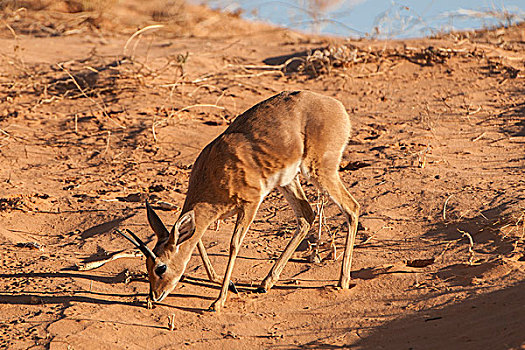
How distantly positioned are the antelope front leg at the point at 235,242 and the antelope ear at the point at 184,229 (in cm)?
46

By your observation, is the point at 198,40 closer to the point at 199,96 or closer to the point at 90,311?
the point at 199,96

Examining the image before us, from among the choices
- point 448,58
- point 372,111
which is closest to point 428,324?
point 372,111

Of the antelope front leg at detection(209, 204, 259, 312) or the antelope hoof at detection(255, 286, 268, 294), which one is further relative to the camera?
the antelope hoof at detection(255, 286, 268, 294)

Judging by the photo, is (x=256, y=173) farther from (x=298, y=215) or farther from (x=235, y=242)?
(x=298, y=215)

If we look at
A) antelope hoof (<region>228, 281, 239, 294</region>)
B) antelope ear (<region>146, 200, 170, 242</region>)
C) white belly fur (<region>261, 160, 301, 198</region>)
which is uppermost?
white belly fur (<region>261, 160, 301, 198</region>)

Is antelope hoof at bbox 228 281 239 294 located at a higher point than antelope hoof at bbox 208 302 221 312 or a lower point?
lower

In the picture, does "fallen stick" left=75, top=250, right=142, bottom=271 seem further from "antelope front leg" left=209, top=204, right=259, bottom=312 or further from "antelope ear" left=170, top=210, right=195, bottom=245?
"antelope front leg" left=209, top=204, right=259, bottom=312

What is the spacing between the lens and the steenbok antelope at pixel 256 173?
19.2 ft

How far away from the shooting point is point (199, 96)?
39.5 ft

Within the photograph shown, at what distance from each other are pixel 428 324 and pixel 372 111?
698cm

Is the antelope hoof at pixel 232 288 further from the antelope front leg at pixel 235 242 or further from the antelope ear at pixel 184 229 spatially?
the antelope ear at pixel 184 229

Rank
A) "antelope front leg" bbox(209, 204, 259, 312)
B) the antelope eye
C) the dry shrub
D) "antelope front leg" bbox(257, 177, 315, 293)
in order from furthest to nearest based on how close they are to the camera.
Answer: the dry shrub < "antelope front leg" bbox(257, 177, 315, 293) < "antelope front leg" bbox(209, 204, 259, 312) < the antelope eye

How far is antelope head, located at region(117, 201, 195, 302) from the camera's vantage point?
5676 mm

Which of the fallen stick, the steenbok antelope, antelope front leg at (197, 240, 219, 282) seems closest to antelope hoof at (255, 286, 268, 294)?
the steenbok antelope
